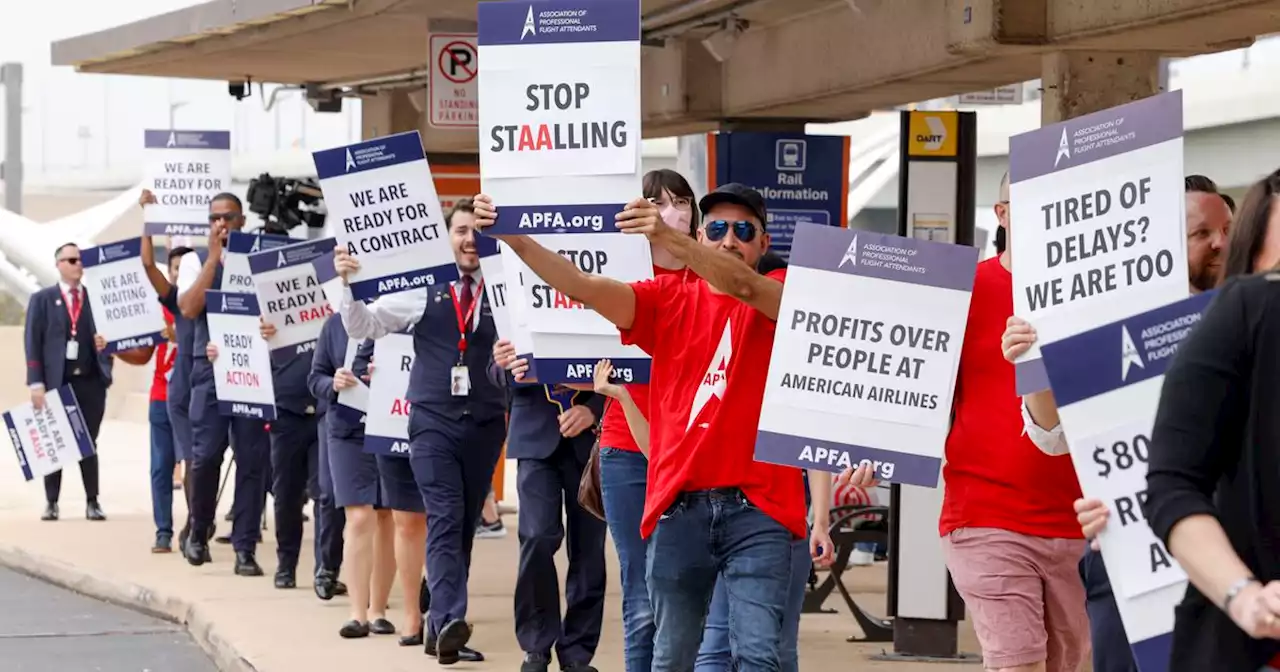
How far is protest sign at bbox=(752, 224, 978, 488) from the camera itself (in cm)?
655

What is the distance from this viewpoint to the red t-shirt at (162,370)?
55.1ft

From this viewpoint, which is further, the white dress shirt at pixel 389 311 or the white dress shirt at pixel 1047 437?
the white dress shirt at pixel 389 311

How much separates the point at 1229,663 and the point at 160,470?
1306cm

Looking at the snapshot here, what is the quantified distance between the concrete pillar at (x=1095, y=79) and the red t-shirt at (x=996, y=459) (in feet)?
12.0

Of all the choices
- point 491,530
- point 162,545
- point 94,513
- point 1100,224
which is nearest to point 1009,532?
point 1100,224

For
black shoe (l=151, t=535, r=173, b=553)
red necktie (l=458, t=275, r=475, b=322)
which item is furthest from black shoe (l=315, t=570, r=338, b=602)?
red necktie (l=458, t=275, r=475, b=322)

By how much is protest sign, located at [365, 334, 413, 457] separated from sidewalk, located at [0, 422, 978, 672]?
1.09m

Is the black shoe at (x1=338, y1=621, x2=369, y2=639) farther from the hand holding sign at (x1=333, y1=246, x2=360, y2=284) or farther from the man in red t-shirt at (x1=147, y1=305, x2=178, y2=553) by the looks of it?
the man in red t-shirt at (x1=147, y1=305, x2=178, y2=553)

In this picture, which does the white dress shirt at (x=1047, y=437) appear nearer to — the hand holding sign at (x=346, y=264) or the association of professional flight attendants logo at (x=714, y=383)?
the association of professional flight attendants logo at (x=714, y=383)

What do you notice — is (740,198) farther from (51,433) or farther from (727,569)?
(51,433)

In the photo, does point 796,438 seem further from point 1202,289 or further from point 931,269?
point 1202,289

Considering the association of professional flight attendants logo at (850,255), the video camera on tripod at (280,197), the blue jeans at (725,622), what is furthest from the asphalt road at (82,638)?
the association of professional flight attendants logo at (850,255)

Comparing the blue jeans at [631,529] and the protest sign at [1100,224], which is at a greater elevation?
the protest sign at [1100,224]

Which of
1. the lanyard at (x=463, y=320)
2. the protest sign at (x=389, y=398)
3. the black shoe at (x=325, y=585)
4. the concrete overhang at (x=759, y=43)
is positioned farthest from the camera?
the black shoe at (x=325, y=585)
